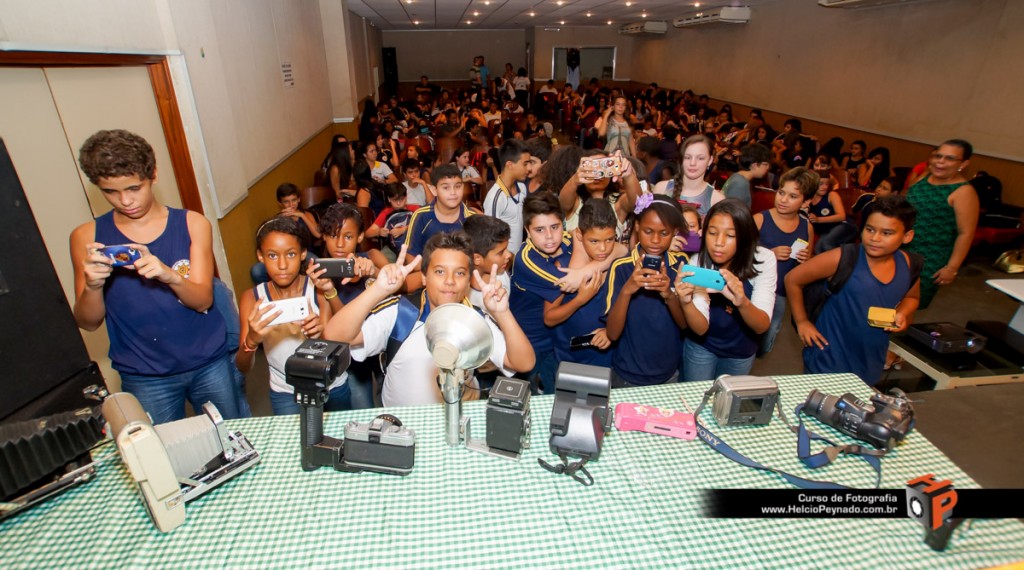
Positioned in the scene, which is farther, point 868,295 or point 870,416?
point 868,295

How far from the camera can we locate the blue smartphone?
5.69ft

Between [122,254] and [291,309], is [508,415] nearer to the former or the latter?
[291,309]

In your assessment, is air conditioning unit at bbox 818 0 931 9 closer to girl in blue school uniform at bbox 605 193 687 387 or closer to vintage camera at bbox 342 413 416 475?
girl in blue school uniform at bbox 605 193 687 387

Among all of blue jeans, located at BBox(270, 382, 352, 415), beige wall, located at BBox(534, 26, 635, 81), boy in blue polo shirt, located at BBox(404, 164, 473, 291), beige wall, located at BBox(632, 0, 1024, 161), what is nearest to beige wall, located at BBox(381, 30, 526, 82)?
beige wall, located at BBox(534, 26, 635, 81)

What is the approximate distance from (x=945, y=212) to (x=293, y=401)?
4.13 m

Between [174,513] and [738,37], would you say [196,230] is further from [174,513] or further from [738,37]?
[738,37]

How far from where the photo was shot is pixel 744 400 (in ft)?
4.88

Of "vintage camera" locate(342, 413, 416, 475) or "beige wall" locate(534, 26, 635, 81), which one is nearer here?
"vintage camera" locate(342, 413, 416, 475)

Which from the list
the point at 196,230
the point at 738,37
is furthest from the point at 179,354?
the point at 738,37

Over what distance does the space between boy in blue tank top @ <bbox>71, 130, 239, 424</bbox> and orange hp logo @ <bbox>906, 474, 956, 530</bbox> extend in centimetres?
227

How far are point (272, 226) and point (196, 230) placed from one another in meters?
0.30

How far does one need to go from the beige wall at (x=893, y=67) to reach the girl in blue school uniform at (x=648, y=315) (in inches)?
260

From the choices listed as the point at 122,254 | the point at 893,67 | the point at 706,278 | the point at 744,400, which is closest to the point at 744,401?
the point at 744,400

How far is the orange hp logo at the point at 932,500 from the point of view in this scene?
1128 millimetres
